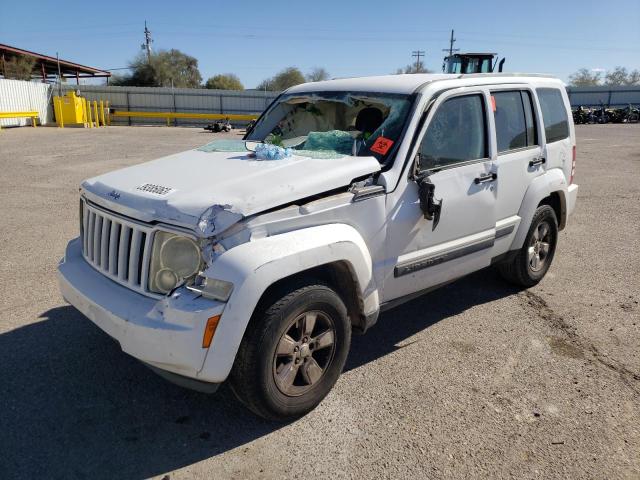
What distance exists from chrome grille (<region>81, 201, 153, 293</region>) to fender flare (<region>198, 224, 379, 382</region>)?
52cm

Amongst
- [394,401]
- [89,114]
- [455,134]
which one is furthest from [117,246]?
[89,114]

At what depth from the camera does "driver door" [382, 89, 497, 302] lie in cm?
348

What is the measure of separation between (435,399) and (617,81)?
317ft

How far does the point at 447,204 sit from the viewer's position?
3.72 metres

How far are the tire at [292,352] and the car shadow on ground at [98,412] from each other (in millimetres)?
247

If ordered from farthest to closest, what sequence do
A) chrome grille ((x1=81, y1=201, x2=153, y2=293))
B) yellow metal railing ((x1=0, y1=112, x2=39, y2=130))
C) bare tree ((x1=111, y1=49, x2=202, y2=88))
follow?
bare tree ((x1=111, y1=49, x2=202, y2=88)) → yellow metal railing ((x1=0, y1=112, x2=39, y2=130)) → chrome grille ((x1=81, y1=201, x2=153, y2=293))

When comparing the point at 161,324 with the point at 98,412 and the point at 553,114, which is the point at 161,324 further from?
the point at 553,114

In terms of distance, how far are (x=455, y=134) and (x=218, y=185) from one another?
1.90m

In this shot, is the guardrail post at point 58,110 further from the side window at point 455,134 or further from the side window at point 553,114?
the side window at point 455,134

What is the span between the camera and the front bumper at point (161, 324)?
2541mm

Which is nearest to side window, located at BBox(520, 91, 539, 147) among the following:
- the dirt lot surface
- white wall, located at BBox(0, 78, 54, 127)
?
the dirt lot surface

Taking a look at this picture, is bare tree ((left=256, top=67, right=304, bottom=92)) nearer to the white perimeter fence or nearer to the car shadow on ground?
the white perimeter fence

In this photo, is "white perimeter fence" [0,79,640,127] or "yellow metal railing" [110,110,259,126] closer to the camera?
"yellow metal railing" [110,110,259,126]

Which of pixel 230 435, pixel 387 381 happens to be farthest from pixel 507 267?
pixel 230 435
